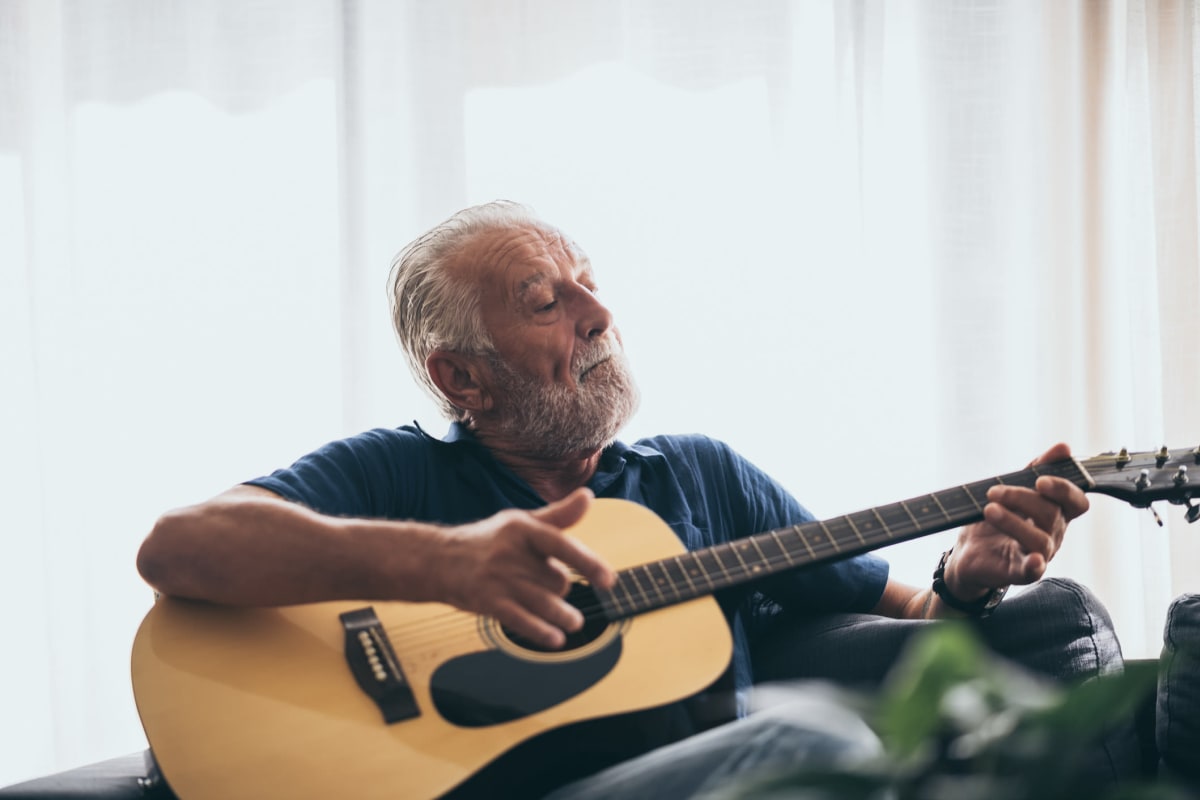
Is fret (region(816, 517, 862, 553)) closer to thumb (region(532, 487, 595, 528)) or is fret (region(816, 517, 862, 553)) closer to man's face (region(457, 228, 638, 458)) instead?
thumb (region(532, 487, 595, 528))

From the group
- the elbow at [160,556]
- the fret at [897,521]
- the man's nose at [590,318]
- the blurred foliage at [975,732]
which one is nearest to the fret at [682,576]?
the fret at [897,521]

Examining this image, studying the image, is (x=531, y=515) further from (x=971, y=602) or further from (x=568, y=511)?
(x=971, y=602)

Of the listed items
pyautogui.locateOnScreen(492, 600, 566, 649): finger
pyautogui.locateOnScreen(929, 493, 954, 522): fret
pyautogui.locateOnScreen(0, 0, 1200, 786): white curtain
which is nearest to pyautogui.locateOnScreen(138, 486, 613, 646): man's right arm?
pyautogui.locateOnScreen(492, 600, 566, 649): finger

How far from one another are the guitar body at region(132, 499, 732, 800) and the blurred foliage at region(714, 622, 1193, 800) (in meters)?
0.62

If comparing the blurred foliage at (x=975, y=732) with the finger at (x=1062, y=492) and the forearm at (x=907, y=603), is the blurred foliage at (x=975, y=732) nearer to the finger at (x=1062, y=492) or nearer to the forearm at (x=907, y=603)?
the finger at (x=1062, y=492)

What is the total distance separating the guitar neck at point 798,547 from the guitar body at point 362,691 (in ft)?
0.07

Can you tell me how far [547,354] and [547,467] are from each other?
173 mm

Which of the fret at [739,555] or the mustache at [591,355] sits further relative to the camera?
the mustache at [591,355]

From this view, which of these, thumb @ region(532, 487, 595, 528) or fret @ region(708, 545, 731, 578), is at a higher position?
thumb @ region(532, 487, 595, 528)

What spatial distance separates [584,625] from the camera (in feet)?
3.81

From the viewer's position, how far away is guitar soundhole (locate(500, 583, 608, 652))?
113cm

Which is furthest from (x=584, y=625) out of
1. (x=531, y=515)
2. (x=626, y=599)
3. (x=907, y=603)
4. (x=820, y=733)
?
(x=907, y=603)

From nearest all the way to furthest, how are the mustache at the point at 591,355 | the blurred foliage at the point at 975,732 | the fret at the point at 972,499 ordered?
the blurred foliage at the point at 975,732 < the fret at the point at 972,499 < the mustache at the point at 591,355

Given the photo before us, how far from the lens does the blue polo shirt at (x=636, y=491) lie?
1405 millimetres
